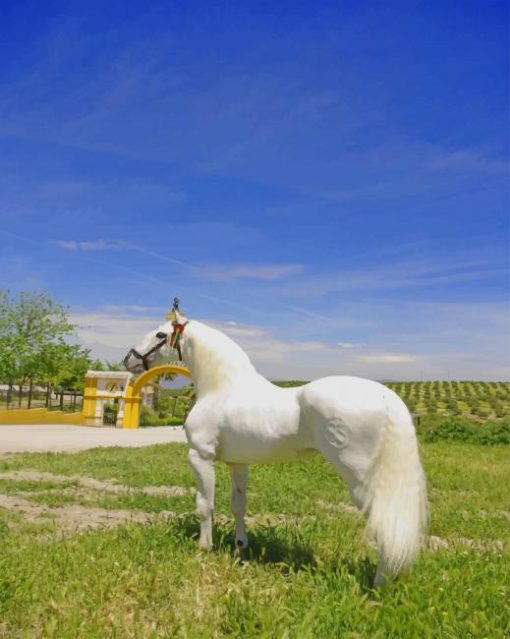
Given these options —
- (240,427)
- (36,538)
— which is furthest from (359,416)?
(36,538)

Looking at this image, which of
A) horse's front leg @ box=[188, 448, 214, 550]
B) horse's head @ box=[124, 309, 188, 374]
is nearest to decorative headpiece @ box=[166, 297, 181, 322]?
horse's head @ box=[124, 309, 188, 374]

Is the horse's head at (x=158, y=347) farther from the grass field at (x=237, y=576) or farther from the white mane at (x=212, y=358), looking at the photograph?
the grass field at (x=237, y=576)

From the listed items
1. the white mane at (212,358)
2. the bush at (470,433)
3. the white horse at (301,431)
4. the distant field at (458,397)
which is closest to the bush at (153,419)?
the bush at (470,433)

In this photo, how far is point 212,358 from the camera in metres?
5.39

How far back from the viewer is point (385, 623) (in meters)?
3.71

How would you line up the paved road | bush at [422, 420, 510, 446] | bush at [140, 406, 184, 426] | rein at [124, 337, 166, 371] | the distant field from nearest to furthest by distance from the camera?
1. rein at [124, 337, 166, 371]
2. the paved road
3. bush at [422, 420, 510, 446]
4. bush at [140, 406, 184, 426]
5. the distant field

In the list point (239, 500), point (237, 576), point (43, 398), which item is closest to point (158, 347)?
point (239, 500)

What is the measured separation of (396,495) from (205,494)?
1790 mm

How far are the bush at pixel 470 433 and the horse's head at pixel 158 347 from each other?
13333mm

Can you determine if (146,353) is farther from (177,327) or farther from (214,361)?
(214,361)

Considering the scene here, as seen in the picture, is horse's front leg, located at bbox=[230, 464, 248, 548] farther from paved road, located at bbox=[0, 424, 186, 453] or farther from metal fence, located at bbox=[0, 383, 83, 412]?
metal fence, located at bbox=[0, 383, 83, 412]

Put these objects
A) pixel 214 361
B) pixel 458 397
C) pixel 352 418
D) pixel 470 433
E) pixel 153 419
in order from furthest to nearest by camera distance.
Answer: pixel 458 397, pixel 153 419, pixel 470 433, pixel 214 361, pixel 352 418

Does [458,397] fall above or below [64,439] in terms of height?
above

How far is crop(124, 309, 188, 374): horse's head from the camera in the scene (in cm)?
562
